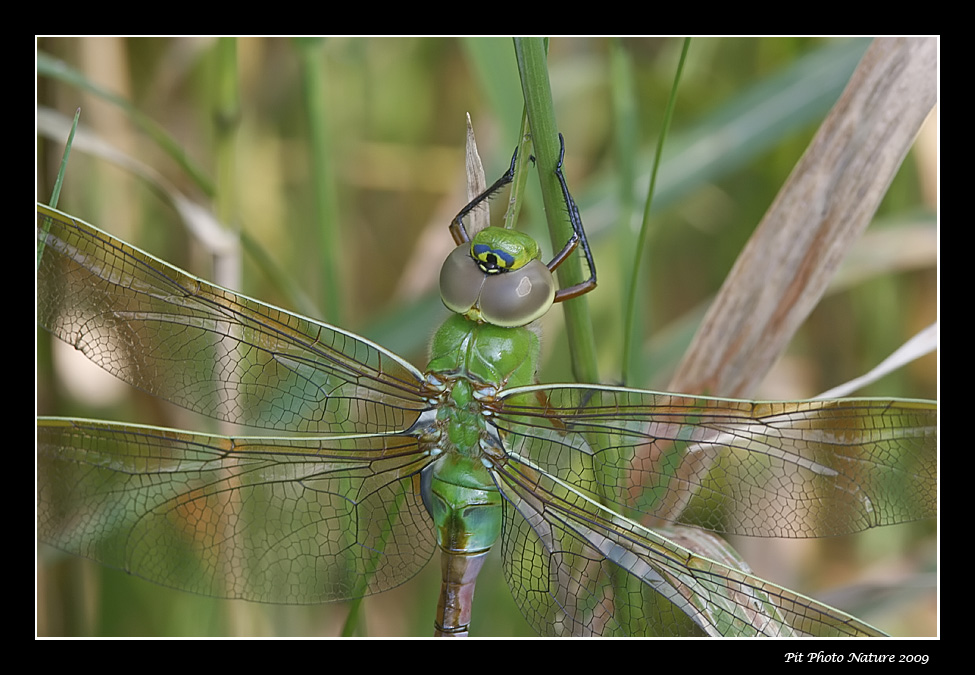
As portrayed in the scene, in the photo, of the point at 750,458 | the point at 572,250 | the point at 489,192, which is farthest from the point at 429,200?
the point at 750,458

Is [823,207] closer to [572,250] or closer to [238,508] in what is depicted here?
[572,250]

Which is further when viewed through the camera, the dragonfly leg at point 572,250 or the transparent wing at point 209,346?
the transparent wing at point 209,346

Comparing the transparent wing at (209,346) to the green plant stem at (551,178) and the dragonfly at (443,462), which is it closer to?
Answer: the dragonfly at (443,462)

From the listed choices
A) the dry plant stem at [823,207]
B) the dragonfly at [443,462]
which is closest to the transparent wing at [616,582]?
the dragonfly at [443,462]

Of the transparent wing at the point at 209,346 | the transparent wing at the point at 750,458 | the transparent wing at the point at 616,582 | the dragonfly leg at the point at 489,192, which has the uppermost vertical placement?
the dragonfly leg at the point at 489,192
